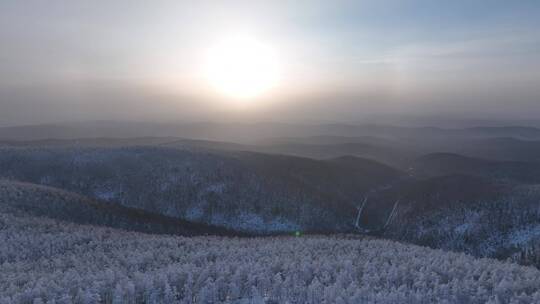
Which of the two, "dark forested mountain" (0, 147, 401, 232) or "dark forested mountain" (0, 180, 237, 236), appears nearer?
"dark forested mountain" (0, 180, 237, 236)

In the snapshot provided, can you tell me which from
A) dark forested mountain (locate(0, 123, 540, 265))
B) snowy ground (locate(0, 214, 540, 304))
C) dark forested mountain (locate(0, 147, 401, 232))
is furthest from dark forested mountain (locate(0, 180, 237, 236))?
snowy ground (locate(0, 214, 540, 304))

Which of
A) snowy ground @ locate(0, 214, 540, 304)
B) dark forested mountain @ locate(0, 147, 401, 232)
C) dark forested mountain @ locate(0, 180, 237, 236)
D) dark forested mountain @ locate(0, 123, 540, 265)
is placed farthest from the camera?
dark forested mountain @ locate(0, 147, 401, 232)

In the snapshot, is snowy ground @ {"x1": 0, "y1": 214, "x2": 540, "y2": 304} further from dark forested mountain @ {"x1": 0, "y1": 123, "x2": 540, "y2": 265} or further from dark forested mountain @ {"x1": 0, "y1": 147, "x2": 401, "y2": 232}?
dark forested mountain @ {"x1": 0, "y1": 147, "x2": 401, "y2": 232}

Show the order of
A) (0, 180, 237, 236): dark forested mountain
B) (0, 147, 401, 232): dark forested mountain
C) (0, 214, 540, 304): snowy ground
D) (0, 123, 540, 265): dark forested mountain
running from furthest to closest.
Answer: (0, 147, 401, 232): dark forested mountain
(0, 123, 540, 265): dark forested mountain
(0, 180, 237, 236): dark forested mountain
(0, 214, 540, 304): snowy ground

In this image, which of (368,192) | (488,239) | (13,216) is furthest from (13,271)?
(368,192)

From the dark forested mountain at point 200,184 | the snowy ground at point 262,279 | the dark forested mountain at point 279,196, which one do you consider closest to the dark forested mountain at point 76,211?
the dark forested mountain at point 279,196

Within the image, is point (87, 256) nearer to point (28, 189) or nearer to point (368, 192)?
point (28, 189)

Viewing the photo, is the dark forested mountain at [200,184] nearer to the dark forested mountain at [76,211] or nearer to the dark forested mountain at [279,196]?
the dark forested mountain at [279,196]

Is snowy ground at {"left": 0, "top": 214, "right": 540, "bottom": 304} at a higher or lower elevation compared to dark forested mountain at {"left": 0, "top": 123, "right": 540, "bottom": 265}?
higher

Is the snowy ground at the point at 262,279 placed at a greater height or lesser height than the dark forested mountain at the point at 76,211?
greater

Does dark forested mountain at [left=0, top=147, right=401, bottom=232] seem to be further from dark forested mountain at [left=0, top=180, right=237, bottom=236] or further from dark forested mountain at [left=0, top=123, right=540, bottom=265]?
dark forested mountain at [left=0, top=180, right=237, bottom=236]

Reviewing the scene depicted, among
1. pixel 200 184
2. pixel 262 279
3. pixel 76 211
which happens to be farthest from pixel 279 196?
pixel 262 279
